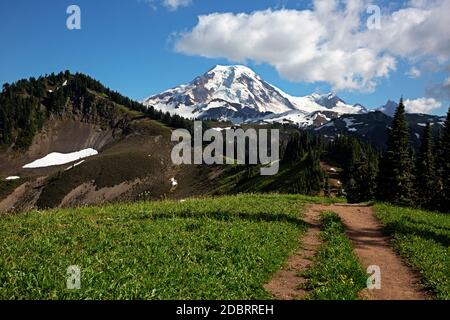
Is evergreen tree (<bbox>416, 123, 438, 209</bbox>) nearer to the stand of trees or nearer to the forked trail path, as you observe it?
the stand of trees

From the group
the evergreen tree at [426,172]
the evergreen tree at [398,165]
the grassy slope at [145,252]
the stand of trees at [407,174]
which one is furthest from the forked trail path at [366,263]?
the evergreen tree at [426,172]

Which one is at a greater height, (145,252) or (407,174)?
(407,174)

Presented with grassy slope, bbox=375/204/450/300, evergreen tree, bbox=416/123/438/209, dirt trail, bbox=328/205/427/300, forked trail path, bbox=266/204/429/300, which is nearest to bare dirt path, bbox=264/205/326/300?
forked trail path, bbox=266/204/429/300

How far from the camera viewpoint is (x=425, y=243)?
2202 centimetres

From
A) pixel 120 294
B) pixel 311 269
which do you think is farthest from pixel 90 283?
pixel 311 269

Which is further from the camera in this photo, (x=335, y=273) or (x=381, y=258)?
(x=381, y=258)

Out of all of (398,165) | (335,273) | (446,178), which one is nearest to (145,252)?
(335,273)

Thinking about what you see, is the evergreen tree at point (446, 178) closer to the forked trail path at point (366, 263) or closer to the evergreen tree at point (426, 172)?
the evergreen tree at point (426, 172)

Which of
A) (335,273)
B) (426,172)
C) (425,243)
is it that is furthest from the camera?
(426,172)

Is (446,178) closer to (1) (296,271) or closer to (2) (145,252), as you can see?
(1) (296,271)

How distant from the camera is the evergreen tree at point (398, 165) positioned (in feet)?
211

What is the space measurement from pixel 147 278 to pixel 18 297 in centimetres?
360

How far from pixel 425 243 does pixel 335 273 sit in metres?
8.95

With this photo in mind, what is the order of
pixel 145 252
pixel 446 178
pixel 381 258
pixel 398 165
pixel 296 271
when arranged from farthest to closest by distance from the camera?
pixel 446 178 → pixel 398 165 → pixel 381 258 → pixel 296 271 → pixel 145 252
